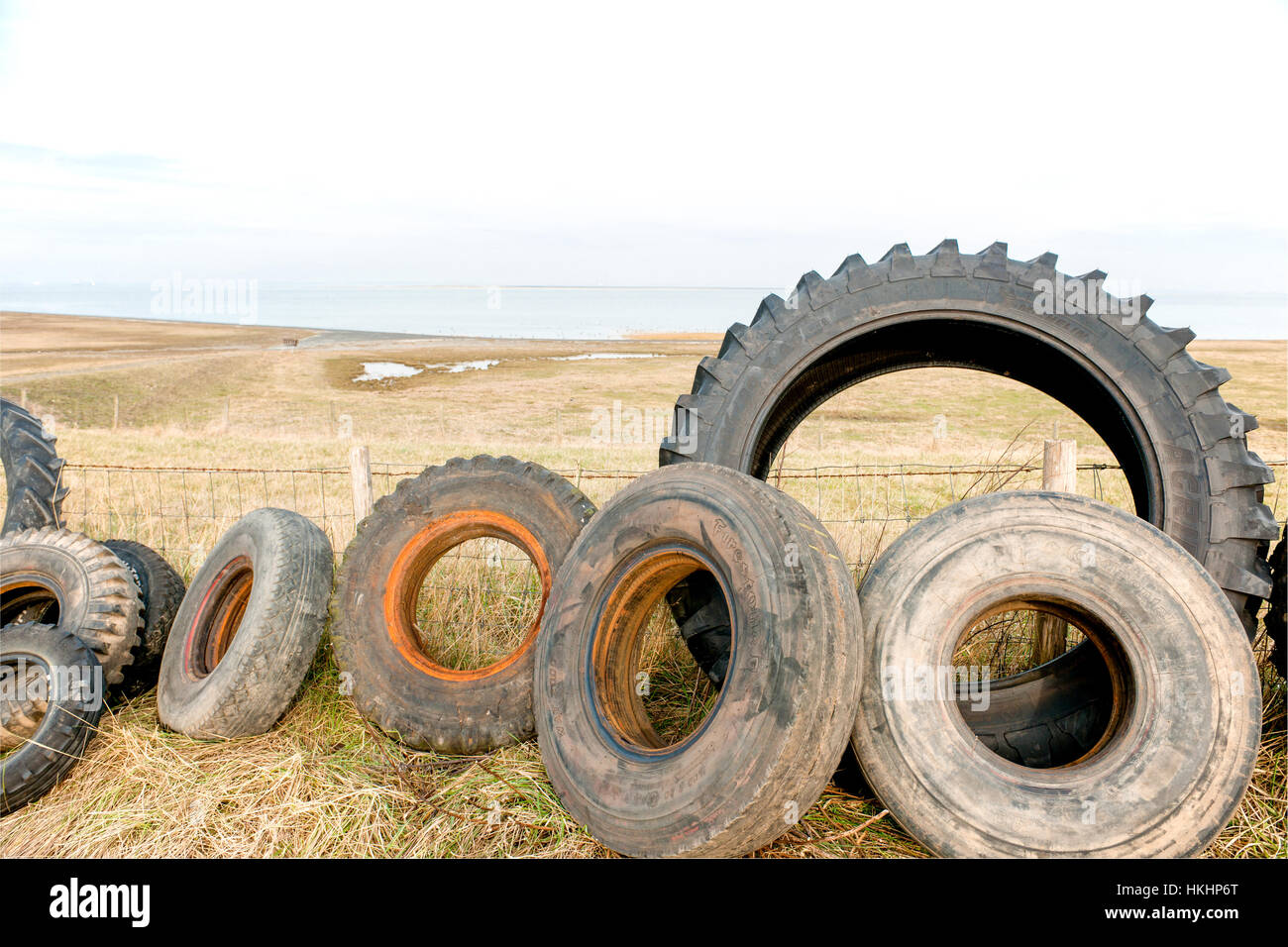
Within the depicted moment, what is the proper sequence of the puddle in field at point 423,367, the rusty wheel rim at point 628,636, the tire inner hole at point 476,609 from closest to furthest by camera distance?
the rusty wheel rim at point 628,636, the tire inner hole at point 476,609, the puddle in field at point 423,367

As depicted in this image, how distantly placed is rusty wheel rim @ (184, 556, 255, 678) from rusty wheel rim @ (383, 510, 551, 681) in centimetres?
97

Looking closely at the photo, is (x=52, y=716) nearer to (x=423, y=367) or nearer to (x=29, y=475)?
(x=29, y=475)

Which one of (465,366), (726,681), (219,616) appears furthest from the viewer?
(465,366)

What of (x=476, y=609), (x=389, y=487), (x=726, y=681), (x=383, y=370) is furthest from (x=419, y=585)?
(x=383, y=370)

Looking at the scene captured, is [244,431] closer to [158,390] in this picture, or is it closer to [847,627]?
[158,390]

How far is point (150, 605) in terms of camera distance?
5680 millimetres

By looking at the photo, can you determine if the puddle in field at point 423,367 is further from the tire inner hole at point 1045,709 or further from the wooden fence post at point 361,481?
the tire inner hole at point 1045,709

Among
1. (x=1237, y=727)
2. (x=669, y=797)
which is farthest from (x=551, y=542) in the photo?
(x=1237, y=727)

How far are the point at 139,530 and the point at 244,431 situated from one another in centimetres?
1538

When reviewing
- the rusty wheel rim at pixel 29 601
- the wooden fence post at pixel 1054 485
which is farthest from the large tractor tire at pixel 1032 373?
the rusty wheel rim at pixel 29 601

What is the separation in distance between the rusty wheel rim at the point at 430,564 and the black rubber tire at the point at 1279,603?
155 inches

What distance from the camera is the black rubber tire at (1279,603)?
4.20 meters

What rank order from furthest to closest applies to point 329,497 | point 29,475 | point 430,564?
point 329,497 → point 29,475 → point 430,564

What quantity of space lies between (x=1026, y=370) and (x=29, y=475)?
8.14m
